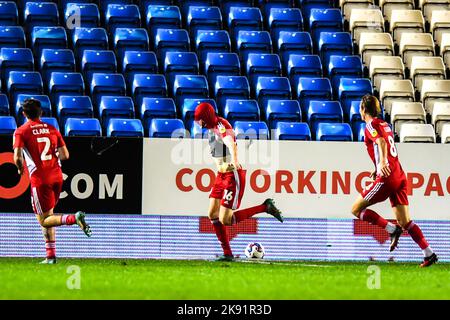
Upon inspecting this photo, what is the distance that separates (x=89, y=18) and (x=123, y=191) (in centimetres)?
515

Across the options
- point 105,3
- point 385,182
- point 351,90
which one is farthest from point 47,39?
point 385,182

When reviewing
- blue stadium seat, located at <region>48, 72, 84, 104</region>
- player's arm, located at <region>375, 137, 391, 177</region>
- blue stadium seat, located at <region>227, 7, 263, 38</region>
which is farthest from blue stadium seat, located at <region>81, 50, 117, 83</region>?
player's arm, located at <region>375, 137, 391, 177</region>

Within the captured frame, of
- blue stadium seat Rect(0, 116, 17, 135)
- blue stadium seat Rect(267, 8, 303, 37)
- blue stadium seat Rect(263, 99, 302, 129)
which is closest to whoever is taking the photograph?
blue stadium seat Rect(0, 116, 17, 135)

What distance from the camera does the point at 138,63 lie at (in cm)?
2002

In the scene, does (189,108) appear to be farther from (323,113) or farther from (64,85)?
(323,113)

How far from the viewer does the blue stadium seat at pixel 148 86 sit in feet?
64.2

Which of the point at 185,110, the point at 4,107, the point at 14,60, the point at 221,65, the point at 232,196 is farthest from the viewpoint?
the point at 221,65

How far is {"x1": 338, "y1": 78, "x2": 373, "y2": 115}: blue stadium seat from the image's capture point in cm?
2023

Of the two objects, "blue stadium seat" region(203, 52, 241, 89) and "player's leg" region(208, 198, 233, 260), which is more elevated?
"blue stadium seat" region(203, 52, 241, 89)

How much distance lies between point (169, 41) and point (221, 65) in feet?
3.35

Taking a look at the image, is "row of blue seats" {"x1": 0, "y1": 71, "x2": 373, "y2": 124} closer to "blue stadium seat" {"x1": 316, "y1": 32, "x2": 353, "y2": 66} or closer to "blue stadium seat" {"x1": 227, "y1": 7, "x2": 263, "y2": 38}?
"blue stadium seat" {"x1": 316, "y1": 32, "x2": 353, "y2": 66}

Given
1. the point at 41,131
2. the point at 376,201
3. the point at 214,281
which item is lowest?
the point at 214,281

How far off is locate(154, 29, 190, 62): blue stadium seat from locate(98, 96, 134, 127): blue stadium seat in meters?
1.95

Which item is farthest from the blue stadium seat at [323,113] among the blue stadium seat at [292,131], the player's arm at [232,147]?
the player's arm at [232,147]
